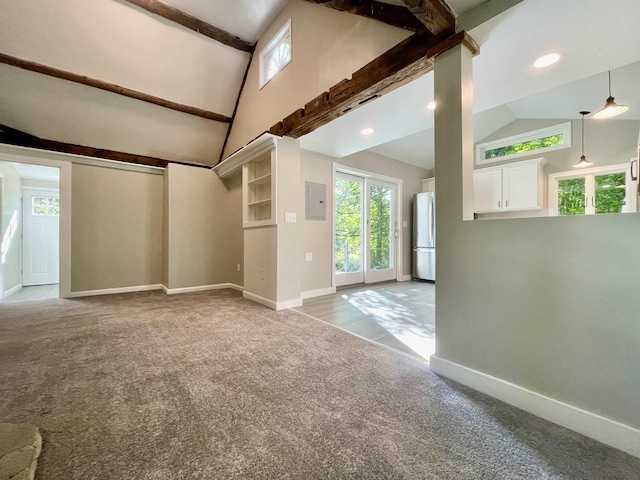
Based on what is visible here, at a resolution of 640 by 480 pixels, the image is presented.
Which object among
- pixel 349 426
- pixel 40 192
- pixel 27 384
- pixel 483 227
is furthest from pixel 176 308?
pixel 40 192

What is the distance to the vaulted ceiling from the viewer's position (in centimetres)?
307

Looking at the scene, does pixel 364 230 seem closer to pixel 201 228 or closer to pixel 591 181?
pixel 201 228

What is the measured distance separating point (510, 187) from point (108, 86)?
266 inches

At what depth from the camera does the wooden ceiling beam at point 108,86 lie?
3.12 m

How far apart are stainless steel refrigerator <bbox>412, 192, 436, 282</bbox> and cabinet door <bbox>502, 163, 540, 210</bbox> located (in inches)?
50.9

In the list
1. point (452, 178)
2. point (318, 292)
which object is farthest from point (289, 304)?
point (452, 178)

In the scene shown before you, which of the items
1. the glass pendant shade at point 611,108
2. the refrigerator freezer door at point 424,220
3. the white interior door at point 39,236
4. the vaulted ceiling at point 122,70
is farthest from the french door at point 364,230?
the white interior door at point 39,236

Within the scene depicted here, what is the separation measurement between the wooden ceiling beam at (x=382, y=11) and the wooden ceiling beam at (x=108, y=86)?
2.93 m

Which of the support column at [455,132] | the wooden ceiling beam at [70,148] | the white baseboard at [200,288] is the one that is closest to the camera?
the support column at [455,132]

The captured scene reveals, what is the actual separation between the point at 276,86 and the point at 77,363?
354 cm

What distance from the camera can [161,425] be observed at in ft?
3.93

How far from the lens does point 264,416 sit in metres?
1.26

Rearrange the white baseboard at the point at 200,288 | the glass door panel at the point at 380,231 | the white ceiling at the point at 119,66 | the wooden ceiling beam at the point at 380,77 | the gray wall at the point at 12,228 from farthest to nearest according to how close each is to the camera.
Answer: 1. the glass door panel at the point at 380,231
2. the white baseboard at the point at 200,288
3. the gray wall at the point at 12,228
4. the white ceiling at the point at 119,66
5. the wooden ceiling beam at the point at 380,77

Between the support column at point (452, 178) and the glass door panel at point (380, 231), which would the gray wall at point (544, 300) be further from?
the glass door panel at point (380, 231)
